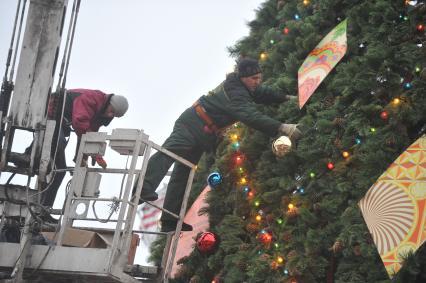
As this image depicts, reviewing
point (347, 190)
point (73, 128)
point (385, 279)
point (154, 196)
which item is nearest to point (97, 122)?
point (73, 128)

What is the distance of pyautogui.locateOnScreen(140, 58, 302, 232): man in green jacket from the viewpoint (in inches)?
360

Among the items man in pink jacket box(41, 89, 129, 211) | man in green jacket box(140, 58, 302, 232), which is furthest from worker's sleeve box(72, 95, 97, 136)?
man in green jacket box(140, 58, 302, 232)

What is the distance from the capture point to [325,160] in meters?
8.20

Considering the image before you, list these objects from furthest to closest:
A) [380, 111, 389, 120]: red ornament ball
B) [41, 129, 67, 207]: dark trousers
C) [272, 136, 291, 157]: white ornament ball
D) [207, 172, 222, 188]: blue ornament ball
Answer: [207, 172, 222, 188]: blue ornament ball
[41, 129, 67, 207]: dark trousers
[272, 136, 291, 157]: white ornament ball
[380, 111, 389, 120]: red ornament ball

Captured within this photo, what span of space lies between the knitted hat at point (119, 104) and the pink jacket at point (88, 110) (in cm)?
7

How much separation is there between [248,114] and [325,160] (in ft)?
3.92

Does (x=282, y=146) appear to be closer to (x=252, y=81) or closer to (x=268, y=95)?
(x=268, y=95)

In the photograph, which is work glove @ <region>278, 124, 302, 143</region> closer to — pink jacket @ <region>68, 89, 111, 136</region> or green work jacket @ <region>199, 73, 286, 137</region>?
green work jacket @ <region>199, 73, 286, 137</region>

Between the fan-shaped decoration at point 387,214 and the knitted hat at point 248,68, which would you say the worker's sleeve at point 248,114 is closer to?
the knitted hat at point 248,68

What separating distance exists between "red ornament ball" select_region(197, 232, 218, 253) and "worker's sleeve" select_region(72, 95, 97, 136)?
70.1 inches

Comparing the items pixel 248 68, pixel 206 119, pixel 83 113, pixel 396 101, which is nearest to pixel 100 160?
pixel 83 113

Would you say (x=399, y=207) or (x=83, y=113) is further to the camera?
(x=83, y=113)

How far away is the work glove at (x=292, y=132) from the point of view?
337 inches

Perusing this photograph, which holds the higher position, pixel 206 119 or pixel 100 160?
pixel 206 119
